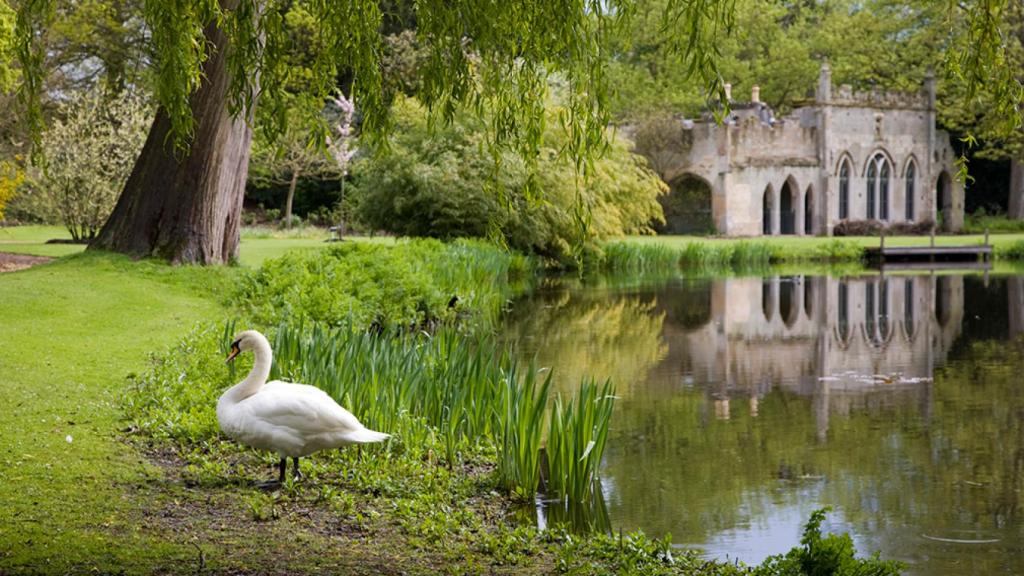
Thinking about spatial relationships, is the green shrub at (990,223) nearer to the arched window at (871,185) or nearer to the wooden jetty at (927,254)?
the arched window at (871,185)

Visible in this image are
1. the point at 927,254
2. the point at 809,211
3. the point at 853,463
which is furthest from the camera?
the point at 809,211

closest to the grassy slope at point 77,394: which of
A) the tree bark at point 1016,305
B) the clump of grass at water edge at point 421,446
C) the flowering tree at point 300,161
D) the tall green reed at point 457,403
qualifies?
the clump of grass at water edge at point 421,446

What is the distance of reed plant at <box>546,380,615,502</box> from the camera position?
24.1ft

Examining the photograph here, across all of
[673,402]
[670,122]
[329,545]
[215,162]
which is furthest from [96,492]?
[670,122]

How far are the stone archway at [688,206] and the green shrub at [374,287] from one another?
25994 mm

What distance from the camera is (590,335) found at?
689 inches

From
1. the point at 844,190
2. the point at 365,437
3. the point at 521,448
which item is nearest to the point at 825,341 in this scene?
the point at 521,448

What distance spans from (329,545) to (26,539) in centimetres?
132

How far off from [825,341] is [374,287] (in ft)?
23.0

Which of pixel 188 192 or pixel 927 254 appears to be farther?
pixel 927 254

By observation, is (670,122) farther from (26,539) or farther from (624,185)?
(26,539)

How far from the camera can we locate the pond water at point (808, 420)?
728cm

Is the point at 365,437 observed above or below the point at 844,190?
below

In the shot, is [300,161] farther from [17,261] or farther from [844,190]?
[844,190]
